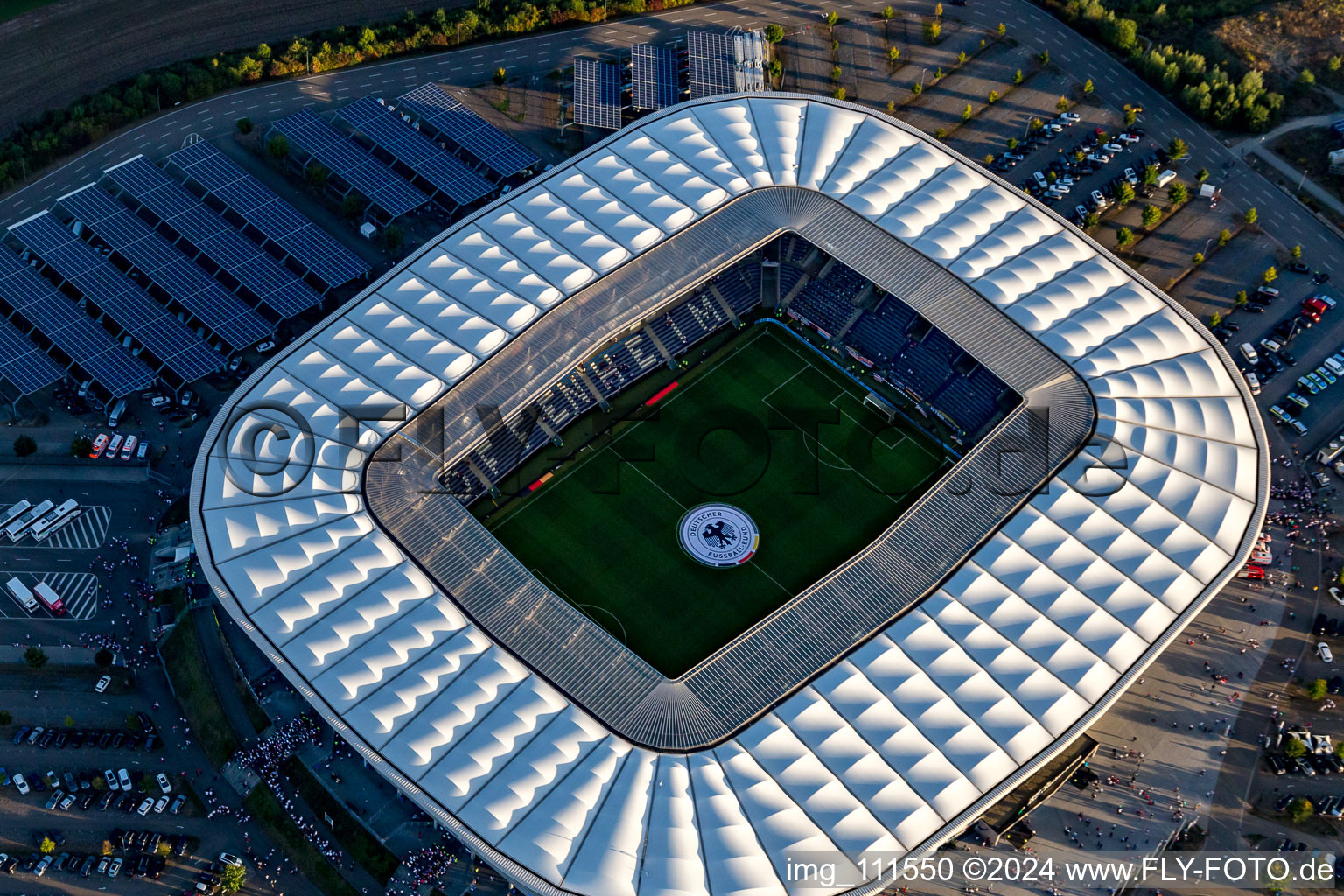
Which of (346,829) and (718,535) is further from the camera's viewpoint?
(718,535)

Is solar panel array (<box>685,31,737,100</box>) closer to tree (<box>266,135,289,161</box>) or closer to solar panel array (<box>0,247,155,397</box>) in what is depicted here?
tree (<box>266,135,289,161</box>)

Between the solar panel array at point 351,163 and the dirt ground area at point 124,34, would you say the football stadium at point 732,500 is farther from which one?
the dirt ground area at point 124,34

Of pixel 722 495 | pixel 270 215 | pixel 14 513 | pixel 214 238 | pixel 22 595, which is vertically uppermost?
pixel 270 215

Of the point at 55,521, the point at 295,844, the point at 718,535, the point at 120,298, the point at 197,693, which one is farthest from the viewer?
the point at 120,298

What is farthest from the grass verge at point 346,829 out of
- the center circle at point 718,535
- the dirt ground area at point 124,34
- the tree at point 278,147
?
the dirt ground area at point 124,34

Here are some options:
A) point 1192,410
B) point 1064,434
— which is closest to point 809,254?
point 1064,434

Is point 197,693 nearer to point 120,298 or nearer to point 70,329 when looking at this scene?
point 70,329

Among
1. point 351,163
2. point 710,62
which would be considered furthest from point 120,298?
point 710,62
